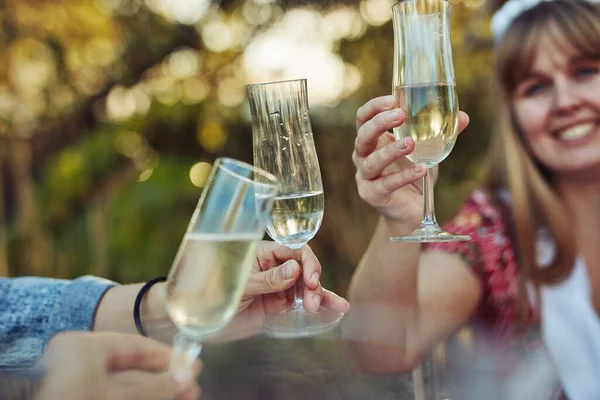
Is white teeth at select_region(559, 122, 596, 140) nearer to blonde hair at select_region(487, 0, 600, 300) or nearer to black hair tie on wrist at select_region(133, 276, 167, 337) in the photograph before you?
blonde hair at select_region(487, 0, 600, 300)

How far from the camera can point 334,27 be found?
19.3 feet

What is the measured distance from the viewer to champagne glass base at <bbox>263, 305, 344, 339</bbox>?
1.41 metres

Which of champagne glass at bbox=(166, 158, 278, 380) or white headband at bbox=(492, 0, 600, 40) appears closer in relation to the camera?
champagne glass at bbox=(166, 158, 278, 380)

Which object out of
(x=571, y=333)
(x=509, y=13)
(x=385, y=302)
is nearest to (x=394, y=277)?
(x=385, y=302)

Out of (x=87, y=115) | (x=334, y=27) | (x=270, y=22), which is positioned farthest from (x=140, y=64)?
(x=334, y=27)

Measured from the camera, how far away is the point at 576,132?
8.78 feet

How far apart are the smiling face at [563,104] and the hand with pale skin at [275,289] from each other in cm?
150

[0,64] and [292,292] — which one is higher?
[0,64]

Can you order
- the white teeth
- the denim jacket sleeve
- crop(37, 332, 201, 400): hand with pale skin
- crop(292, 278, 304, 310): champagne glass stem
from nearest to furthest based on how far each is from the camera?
crop(37, 332, 201, 400): hand with pale skin < crop(292, 278, 304, 310): champagne glass stem < the denim jacket sleeve < the white teeth

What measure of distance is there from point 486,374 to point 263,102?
1710 millimetres

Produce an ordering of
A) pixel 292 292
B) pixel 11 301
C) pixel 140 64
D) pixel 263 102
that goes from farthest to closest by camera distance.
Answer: pixel 140 64, pixel 11 301, pixel 292 292, pixel 263 102

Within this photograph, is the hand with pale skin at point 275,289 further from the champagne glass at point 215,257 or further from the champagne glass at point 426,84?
the champagne glass at point 215,257

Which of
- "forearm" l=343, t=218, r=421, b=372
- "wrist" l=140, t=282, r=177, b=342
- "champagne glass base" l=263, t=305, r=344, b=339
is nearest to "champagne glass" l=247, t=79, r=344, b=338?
"champagne glass base" l=263, t=305, r=344, b=339

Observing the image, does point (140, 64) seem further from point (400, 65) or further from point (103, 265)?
point (400, 65)
